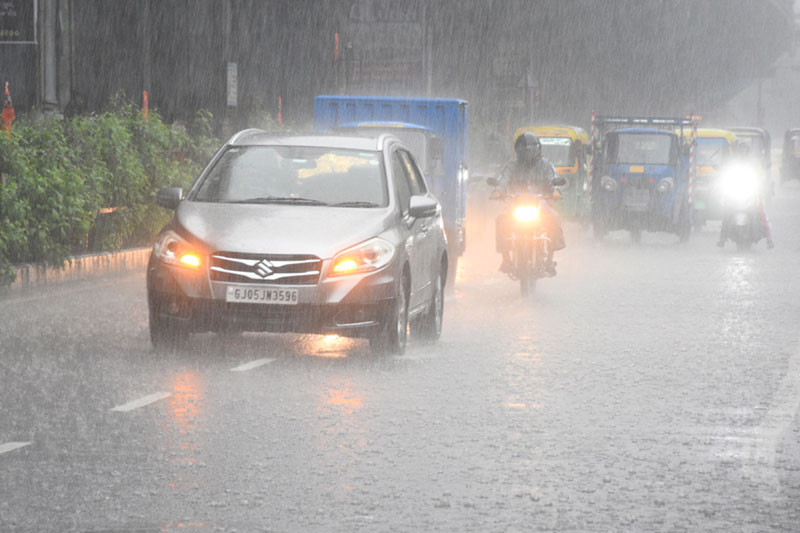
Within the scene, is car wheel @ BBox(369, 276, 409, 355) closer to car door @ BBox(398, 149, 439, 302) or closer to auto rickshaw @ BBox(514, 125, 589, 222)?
car door @ BBox(398, 149, 439, 302)

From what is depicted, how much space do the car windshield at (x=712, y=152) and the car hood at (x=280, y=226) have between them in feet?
73.8

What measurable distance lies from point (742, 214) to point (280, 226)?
1575 cm

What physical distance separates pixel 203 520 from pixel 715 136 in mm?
28055

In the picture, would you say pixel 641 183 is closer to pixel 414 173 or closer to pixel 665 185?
pixel 665 185

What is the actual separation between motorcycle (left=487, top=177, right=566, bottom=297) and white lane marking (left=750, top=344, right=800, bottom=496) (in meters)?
5.07

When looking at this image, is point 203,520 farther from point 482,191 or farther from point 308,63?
point 308,63

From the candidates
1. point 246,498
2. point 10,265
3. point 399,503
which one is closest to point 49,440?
point 246,498

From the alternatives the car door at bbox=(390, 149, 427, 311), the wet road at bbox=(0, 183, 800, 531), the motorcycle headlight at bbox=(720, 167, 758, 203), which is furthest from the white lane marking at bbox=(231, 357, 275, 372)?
the motorcycle headlight at bbox=(720, 167, 758, 203)

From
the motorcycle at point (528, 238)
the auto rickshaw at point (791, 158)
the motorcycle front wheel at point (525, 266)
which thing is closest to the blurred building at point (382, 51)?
the auto rickshaw at point (791, 158)

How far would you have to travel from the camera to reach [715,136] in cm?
3256

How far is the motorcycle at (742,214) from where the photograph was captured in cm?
2461

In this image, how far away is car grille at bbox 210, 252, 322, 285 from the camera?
10023 millimetres

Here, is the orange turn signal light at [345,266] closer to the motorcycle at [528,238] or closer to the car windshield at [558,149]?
the motorcycle at [528,238]

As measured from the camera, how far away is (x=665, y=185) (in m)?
27.1
